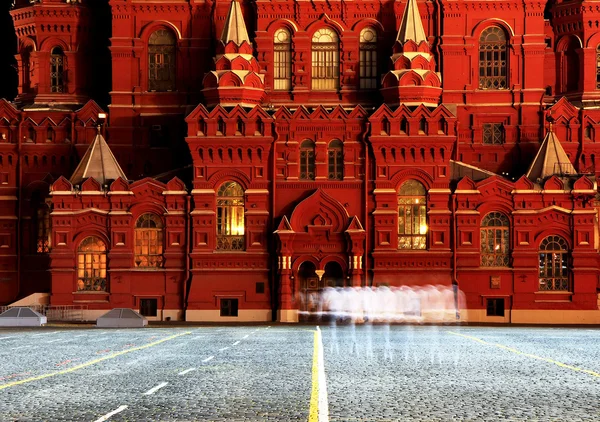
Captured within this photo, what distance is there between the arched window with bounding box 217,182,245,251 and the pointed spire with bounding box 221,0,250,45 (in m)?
9.09

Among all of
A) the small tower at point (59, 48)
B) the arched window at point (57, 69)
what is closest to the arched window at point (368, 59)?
the small tower at point (59, 48)

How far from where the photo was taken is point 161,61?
77.1 m

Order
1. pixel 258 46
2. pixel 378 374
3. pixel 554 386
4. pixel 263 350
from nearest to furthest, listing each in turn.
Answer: pixel 554 386
pixel 378 374
pixel 263 350
pixel 258 46

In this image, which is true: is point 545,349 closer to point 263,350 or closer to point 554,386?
Answer: point 263,350

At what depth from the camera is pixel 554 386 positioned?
86.4ft

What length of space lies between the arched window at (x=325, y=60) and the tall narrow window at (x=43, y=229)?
18858 mm

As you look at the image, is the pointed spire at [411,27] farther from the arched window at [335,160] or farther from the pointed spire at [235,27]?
the pointed spire at [235,27]

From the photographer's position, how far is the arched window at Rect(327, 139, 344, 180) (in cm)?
7094

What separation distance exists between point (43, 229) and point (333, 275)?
19087mm

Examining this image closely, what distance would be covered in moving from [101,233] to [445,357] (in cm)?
3864

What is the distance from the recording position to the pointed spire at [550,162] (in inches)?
2795

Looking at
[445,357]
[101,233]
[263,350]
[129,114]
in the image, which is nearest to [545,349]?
[445,357]

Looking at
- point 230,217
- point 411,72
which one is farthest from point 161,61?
point 411,72

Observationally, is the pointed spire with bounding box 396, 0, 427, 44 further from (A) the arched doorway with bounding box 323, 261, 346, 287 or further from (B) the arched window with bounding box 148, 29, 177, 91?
(B) the arched window with bounding box 148, 29, 177, 91
